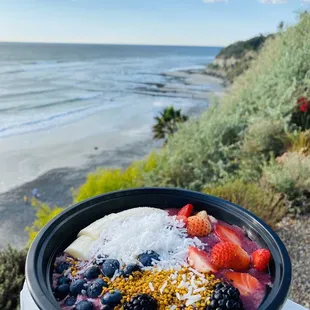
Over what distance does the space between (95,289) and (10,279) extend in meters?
2.17

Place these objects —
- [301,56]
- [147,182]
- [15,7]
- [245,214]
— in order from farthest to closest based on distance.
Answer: [15,7] → [301,56] → [147,182] → [245,214]

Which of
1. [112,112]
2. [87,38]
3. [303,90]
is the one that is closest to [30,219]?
[303,90]

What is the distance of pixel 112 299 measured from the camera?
1229mm

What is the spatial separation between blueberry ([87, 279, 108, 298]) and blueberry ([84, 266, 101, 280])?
0.05 metres

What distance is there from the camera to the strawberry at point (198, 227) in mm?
1583

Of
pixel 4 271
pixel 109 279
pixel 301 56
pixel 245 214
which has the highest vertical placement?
pixel 301 56

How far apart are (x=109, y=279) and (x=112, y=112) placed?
14438 millimetres

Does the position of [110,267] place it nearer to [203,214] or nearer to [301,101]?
[203,214]

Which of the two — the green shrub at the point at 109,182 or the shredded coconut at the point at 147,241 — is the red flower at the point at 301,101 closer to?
the green shrub at the point at 109,182

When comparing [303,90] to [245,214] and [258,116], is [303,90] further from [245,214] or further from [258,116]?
[245,214]

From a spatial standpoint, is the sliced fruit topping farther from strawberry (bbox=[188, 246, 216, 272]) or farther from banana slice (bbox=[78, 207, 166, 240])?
banana slice (bbox=[78, 207, 166, 240])

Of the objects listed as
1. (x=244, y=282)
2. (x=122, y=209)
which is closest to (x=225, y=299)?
(x=244, y=282)

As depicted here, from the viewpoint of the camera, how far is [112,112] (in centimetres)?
1553

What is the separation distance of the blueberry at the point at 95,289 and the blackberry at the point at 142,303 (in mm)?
120
